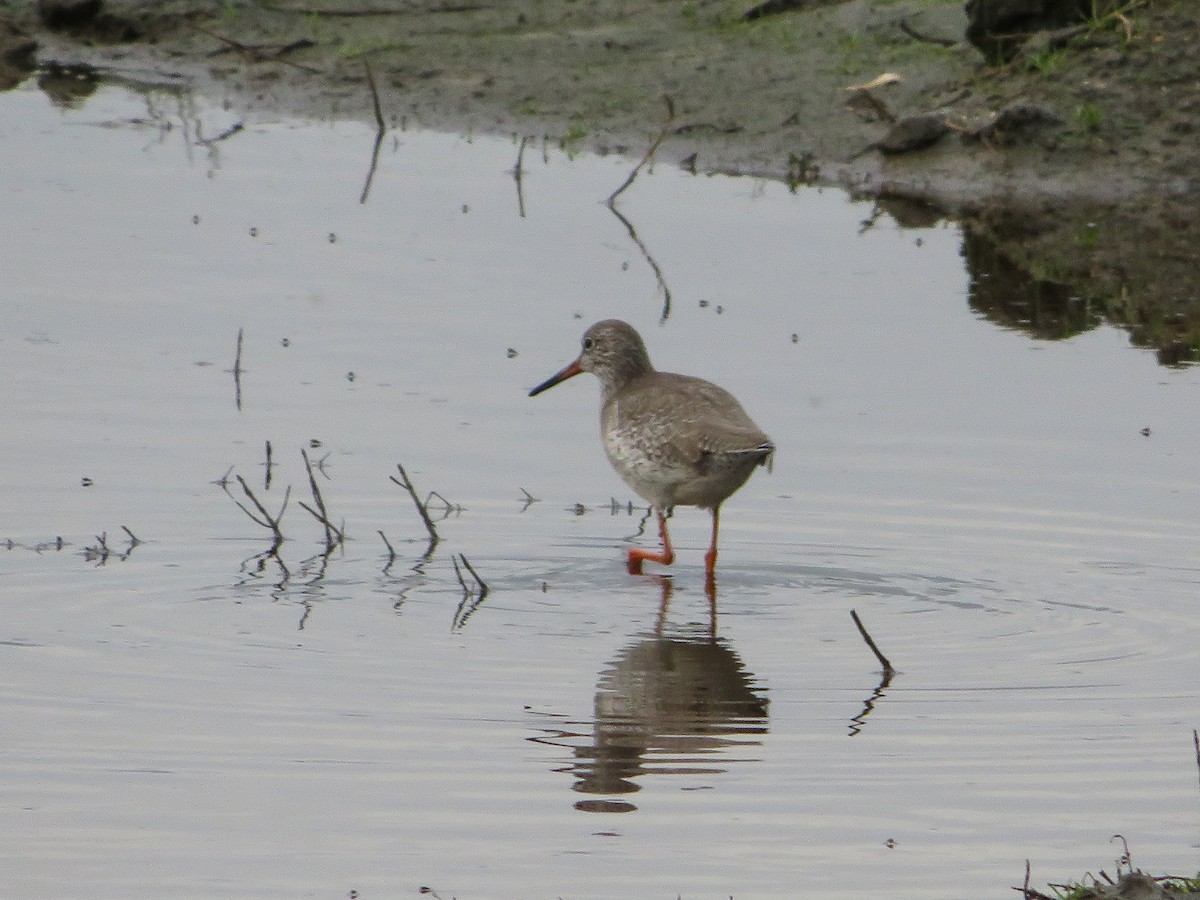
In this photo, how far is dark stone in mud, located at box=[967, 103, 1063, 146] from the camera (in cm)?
1625

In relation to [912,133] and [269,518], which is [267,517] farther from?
[912,133]

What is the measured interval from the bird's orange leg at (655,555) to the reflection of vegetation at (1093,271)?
3900 millimetres

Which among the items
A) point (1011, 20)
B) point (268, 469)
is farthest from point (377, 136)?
point (268, 469)

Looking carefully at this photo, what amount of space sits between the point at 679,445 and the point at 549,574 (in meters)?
0.80

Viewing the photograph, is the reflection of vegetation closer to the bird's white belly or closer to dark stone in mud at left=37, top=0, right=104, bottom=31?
the bird's white belly

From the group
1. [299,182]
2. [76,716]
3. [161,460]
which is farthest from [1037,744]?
[299,182]

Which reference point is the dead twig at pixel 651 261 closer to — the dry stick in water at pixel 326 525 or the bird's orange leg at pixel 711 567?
the bird's orange leg at pixel 711 567

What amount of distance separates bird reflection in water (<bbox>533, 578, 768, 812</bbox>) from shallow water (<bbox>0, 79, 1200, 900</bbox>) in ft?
0.08

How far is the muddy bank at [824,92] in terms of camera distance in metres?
14.9

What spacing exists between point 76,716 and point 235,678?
0.62 m

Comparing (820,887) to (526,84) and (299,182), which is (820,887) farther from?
(526,84)

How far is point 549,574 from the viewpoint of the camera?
867 cm

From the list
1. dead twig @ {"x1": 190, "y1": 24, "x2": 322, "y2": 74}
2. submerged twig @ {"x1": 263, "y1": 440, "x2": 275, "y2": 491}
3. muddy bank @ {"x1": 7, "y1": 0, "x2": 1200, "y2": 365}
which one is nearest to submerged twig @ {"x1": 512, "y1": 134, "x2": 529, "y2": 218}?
muddy bank @ {"x1": 7, "y1": 0, "x2": 1200, "y2": 365}

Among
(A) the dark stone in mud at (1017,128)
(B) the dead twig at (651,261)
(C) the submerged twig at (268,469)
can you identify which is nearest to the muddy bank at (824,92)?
(A) the dark stone in mud at (1017,128)
